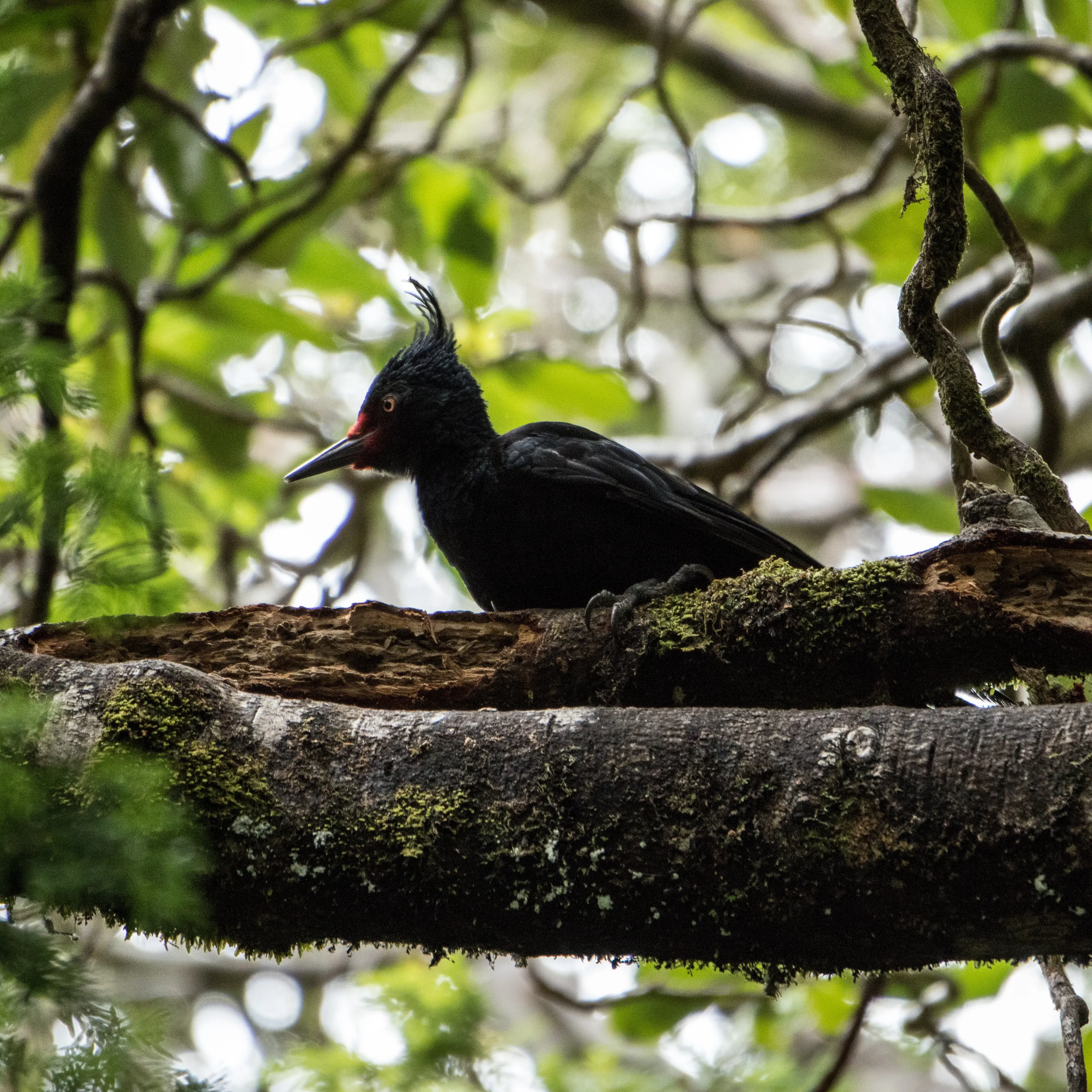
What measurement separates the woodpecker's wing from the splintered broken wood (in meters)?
0.87

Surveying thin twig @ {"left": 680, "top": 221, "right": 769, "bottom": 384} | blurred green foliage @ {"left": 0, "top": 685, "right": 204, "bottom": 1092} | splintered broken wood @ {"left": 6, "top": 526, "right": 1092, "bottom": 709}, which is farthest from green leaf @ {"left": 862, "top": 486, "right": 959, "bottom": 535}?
blurred green foliage @ {"left": 0, "top": 685, "right": 204, "bottom": 1092}

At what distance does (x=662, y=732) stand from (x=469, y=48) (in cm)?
472

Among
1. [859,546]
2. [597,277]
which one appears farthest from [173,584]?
[859,546]

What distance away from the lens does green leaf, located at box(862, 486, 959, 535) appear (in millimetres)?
5406

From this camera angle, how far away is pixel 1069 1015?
235 centimetres

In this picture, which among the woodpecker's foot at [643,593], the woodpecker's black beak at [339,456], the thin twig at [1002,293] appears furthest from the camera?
the woodpecker's black beak at [339,456]

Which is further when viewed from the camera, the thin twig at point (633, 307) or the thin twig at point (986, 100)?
the thin twig at point (633, 307)

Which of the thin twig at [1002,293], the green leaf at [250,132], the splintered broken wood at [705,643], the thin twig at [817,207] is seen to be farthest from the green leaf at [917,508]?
the green leaf at [250,132]

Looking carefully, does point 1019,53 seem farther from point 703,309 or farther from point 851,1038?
point 851,1038

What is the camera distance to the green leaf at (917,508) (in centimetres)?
541

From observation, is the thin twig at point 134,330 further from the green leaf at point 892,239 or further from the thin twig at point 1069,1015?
the thin twig at point 1069,1015

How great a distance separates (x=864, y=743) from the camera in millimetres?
2014

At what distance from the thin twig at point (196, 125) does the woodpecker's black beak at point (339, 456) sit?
145 cm

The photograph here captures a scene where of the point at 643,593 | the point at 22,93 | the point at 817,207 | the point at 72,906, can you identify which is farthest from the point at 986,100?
the point at 72,906
